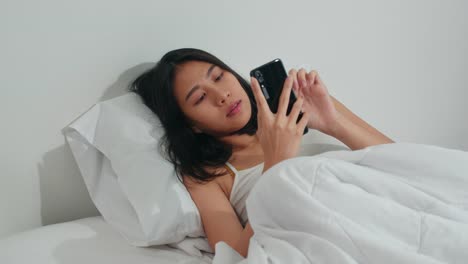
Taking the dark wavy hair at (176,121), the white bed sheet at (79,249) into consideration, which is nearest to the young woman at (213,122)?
the dark wavy hair at (176,121)

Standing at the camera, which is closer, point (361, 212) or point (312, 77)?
point (361, 212)

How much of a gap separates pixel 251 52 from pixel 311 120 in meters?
0.27

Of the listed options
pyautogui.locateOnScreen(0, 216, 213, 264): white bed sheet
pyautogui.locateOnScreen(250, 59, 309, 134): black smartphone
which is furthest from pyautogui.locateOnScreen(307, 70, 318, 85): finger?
pyautogui.locateOnScreen(0, 216, 213, 264): white bed sheet

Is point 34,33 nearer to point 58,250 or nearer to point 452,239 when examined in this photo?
point 58,250

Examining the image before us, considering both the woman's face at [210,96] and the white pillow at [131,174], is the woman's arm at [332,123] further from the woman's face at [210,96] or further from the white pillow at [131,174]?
the white pillow at [131,174]

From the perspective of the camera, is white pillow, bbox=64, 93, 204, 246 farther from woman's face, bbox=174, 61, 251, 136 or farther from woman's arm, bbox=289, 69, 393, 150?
woman's arm, bbox=289, 69, 393, 150

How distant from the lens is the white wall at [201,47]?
3.15ft

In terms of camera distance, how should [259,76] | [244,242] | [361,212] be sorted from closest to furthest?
[361,212]
[244,242]
[259,76]

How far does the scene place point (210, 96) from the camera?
1041 millimetres

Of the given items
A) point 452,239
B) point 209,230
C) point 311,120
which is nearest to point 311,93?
point 311,120

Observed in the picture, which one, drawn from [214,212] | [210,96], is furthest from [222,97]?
[214,212]

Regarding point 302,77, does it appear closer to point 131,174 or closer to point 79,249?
point 131,174

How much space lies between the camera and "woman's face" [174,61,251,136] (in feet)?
3.41

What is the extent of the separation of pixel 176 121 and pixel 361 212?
1.87ft
